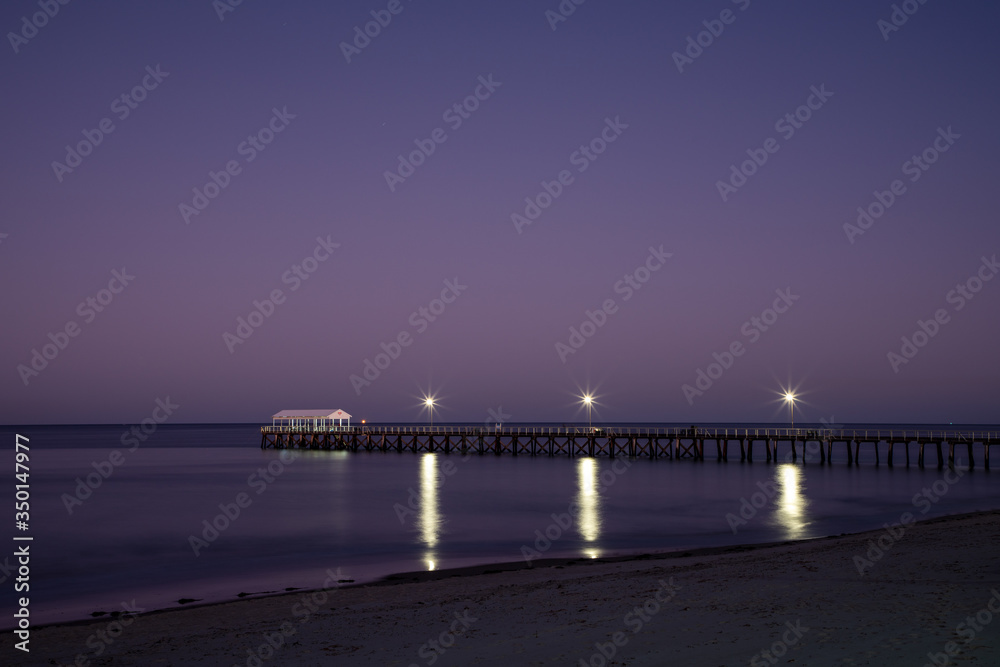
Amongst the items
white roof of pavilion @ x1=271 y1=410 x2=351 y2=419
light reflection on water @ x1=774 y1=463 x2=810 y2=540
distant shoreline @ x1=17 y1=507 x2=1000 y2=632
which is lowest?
distant shoreline @ x1=17 y1=507 x2=1000 y2=632

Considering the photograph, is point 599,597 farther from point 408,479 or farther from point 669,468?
Answer: point 669,468

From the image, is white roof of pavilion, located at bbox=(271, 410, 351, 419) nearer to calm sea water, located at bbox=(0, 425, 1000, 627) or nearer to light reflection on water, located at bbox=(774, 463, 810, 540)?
calm sea water, located at bbox=(0, 425, 1000, 627)

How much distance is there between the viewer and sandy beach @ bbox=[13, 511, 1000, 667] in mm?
9508

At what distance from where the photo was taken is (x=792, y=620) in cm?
1067

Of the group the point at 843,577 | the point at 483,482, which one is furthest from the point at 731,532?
the point at 483,482

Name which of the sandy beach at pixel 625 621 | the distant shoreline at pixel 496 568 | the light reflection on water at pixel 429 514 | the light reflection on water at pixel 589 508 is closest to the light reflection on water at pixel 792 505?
the distant shoreline at pixel 496 568

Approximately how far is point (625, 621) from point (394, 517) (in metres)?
23.5

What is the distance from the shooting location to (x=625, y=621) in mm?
11469

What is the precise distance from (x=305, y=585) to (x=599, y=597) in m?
8.26

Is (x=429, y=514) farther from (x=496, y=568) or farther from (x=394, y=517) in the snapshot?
(x=496, y=568)

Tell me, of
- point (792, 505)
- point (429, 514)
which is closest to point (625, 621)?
point (429, 514)

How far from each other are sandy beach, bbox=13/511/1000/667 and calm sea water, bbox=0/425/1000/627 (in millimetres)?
3852

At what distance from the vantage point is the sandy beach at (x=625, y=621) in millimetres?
9508

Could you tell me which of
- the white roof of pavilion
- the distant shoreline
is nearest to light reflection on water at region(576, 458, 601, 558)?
the distant shoreline
